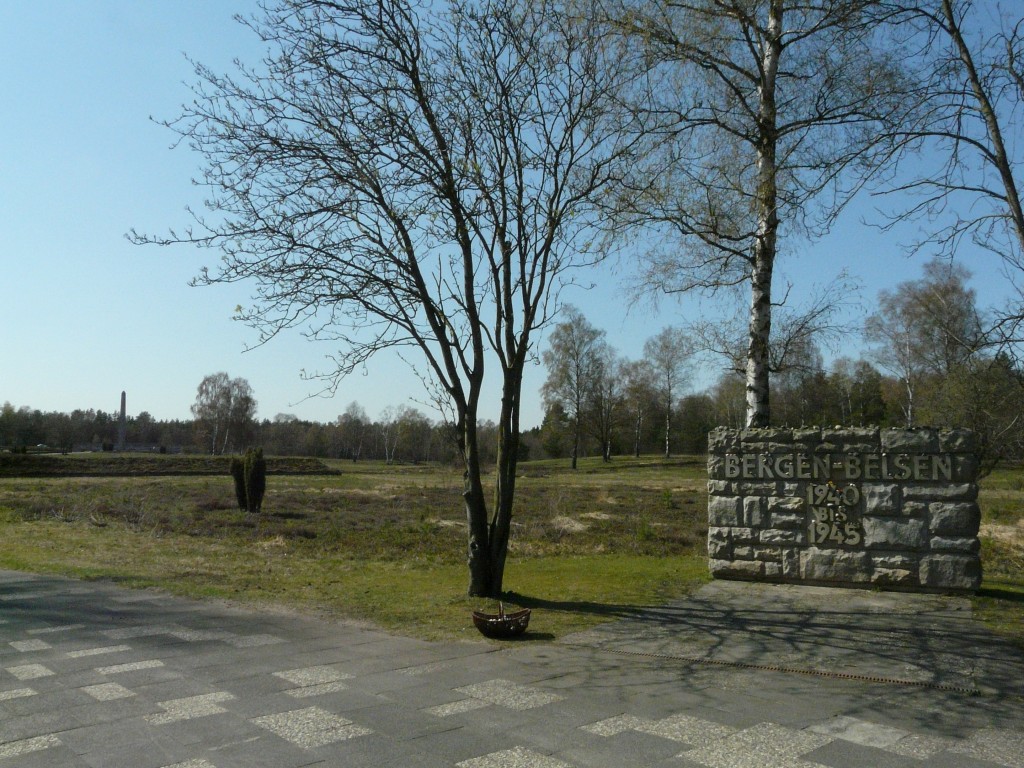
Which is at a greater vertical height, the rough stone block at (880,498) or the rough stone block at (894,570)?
the rough stone block at (880,498)

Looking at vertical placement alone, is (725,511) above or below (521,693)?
above

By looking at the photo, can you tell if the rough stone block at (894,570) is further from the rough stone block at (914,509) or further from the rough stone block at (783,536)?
the rough stone block at (783,536)

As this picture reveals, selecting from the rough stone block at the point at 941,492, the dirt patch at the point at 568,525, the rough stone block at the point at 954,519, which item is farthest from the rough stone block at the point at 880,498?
the dirt patch at the point at 568,525

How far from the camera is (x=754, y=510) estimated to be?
10.2 metres

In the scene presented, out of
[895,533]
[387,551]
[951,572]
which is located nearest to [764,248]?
[895,533]

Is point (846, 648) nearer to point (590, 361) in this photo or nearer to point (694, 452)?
point (590, 361)

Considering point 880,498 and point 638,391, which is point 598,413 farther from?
point 880,498

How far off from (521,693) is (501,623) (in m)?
1.75

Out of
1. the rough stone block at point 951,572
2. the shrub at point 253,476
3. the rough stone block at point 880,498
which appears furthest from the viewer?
the shrub at point 253,476

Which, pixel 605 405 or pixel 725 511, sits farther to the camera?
pixel 605 405

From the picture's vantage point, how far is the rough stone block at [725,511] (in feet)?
33.9

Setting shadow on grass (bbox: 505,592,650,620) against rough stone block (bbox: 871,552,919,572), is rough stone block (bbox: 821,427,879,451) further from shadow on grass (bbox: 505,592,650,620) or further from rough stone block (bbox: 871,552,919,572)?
shadow on grass (bbox: 505,592,650,620)

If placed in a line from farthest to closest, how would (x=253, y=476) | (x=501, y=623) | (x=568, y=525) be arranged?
(x=253, y=476) → (x=568, y=525) → (x=501, y=623)

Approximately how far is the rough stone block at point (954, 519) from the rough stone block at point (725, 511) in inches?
85.2
